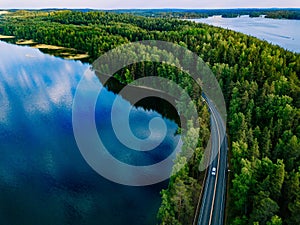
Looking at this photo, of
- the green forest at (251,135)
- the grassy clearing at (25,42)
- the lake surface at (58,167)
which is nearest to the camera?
the green forest at (251,135)

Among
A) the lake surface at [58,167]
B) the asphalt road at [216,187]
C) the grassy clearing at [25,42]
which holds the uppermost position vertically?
the asphalt road at [216,187]

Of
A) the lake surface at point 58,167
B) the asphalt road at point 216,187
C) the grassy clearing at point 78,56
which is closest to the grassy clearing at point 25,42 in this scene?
the grassy clearing at point 78,56

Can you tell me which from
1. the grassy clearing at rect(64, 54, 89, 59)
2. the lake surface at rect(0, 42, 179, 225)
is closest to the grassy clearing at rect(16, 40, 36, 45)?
the grassy clearing at rect(64, 54, 89, 59)

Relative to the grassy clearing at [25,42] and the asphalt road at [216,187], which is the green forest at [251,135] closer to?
the asphalt road at [216,187]

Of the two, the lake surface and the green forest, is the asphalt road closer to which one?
the green forest

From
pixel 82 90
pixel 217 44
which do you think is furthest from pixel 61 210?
pixel 217 44

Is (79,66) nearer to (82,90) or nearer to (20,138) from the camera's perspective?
(82,90)

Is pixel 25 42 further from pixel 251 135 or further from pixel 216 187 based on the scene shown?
pixel 216 187
